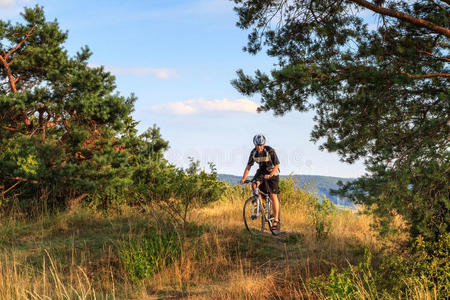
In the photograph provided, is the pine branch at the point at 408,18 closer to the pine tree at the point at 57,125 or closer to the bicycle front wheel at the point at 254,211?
the bicycle front wheel at the point at 254,211

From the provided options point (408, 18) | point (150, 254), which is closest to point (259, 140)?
point (150, 254)

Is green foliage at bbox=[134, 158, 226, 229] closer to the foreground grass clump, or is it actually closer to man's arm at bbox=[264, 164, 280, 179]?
the foreground grass clump

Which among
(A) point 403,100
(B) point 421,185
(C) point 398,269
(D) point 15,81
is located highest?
(D) point 15,81

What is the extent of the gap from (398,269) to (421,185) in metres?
1.20

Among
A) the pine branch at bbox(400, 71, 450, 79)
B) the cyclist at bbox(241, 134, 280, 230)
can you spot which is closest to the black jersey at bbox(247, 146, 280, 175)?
the cyclist at bbox(241, 134, 280, 230)

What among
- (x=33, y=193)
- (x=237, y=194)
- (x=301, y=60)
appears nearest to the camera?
(x=301, y=60)

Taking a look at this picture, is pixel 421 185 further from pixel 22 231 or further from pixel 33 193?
pixel 33 193

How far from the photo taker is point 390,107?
21.3 ft

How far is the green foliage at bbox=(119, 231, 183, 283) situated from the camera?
7.57 m

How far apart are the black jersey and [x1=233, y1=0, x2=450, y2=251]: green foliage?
2138 millimetres

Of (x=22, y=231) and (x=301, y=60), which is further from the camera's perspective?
(x=22, y=231)

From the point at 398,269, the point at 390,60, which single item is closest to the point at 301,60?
the point at 390,60

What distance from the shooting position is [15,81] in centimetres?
1426

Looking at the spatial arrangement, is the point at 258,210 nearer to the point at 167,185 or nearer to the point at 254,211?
the point at 254,211
